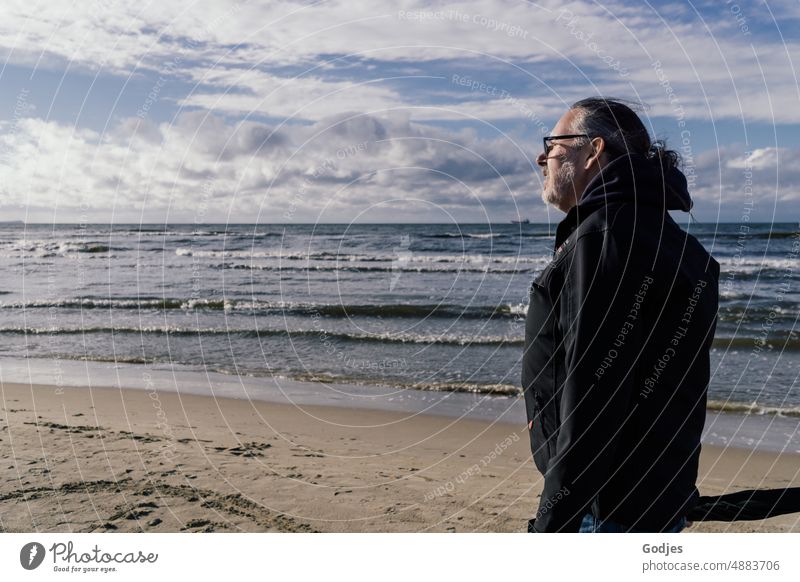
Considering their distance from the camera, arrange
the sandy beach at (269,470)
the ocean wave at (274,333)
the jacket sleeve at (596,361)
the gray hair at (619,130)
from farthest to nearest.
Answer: the ocean wave at (274,333) → the sandy beach at (269,470) → the gray hair at (619,130) → the jacket sleeve at (596,361)

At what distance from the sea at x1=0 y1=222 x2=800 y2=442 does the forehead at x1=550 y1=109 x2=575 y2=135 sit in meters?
7.81

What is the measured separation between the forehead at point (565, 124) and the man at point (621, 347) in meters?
0.10

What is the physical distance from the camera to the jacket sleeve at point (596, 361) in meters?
2.31

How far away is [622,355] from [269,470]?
5214 millimetres

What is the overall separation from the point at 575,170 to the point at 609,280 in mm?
718

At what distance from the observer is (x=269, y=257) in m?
34.8

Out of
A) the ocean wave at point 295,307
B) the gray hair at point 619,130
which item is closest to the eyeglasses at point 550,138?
the gray hair at point 619,130

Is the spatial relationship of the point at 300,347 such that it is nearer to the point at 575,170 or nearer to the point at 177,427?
the point at 177,427

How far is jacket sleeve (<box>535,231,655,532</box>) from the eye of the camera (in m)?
2.31

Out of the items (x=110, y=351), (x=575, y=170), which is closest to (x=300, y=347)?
(x=110, y=351)

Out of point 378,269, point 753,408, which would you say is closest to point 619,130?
point 753,408

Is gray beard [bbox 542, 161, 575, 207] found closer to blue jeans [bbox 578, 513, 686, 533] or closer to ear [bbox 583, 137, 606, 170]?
ear [bbox 583, 137, 606, 170]

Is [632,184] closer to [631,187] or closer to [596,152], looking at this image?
[631,187]

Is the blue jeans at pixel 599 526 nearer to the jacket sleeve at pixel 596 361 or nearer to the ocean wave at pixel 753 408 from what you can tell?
the jacket sleeve at pixel 596 361
